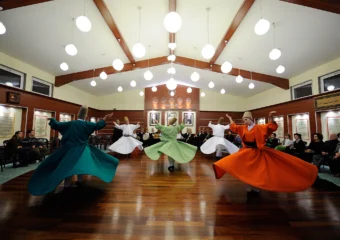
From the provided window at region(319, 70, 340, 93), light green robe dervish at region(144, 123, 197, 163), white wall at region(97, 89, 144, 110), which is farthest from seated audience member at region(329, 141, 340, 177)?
white wall at region(97, 89, 144, 110)

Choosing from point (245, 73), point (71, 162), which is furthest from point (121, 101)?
point (71, 162)

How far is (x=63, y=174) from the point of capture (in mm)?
2205

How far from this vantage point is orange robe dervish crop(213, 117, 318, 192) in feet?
7.15

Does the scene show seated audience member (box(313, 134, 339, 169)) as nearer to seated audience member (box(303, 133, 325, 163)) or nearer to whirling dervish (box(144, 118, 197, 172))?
A: seated audience member (box(303, 133, 325, 163))

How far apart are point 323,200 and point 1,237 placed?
13.0 ft

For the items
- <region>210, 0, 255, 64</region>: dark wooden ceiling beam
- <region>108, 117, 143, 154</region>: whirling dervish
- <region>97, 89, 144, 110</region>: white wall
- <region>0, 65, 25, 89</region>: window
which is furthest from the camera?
<region>97, 89, 144, 110</region>: white wall

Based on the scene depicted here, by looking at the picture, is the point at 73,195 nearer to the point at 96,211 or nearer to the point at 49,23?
the point at 96,211

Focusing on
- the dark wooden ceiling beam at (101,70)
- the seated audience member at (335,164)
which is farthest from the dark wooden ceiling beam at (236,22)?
the seated audience member at (335,164)

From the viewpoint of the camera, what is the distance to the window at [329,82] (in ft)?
17.2

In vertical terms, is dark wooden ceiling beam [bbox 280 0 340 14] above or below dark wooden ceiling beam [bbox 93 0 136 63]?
below

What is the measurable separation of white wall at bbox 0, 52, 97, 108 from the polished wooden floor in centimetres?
458

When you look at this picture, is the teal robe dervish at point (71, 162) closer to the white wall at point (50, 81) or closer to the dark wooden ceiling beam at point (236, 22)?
the dark wooden ceiling beam at point (236, 22)

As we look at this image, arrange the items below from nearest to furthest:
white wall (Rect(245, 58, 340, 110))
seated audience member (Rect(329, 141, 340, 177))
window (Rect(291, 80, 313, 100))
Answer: seated audience member (Rect(329, 141, 340, 177))
white wall (Rect(245, 58, 340, 110))
window (Rect(291, 80, 313, 100))

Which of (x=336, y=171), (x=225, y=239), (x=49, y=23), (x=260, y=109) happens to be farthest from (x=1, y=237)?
(x=260, y=109)
